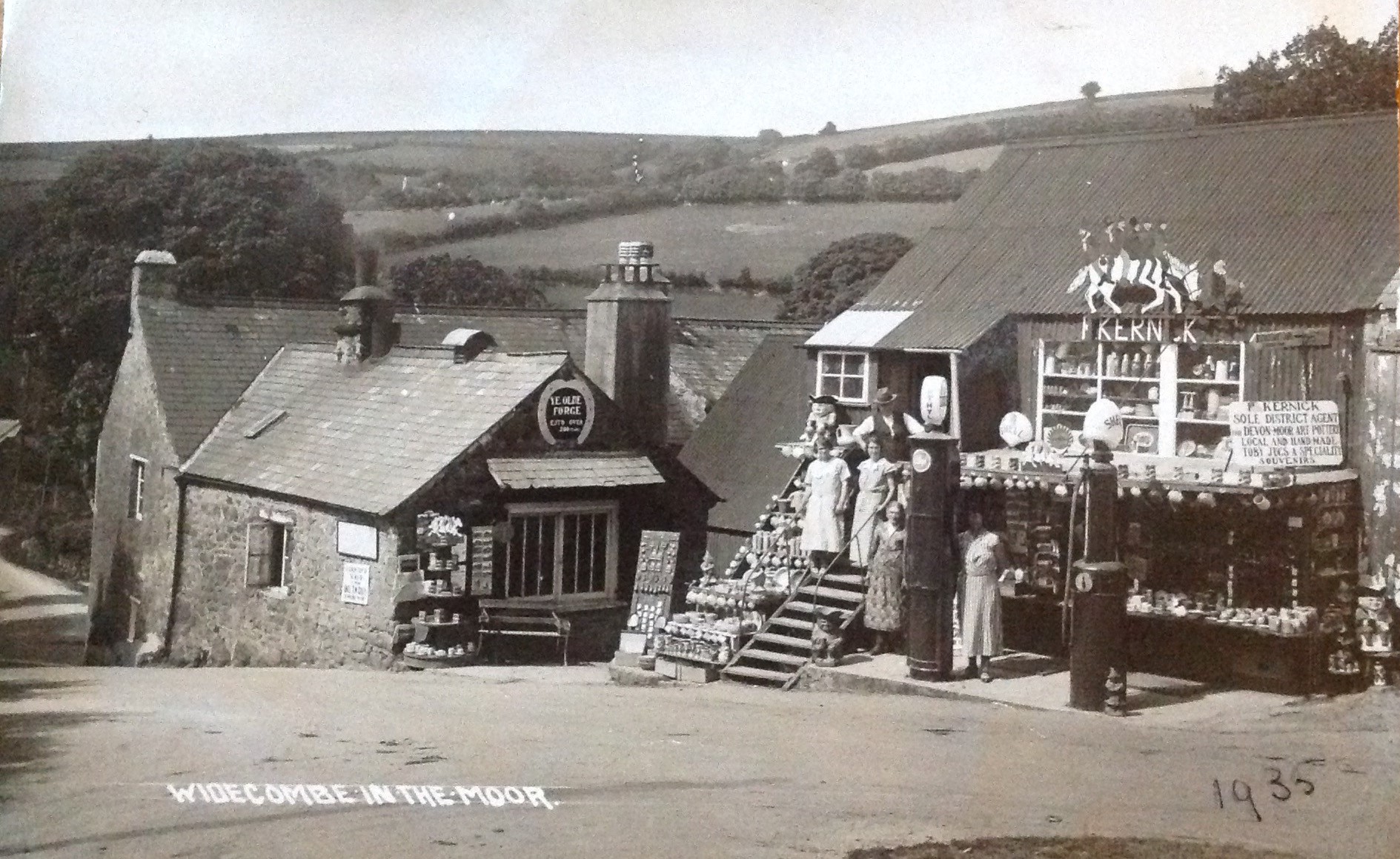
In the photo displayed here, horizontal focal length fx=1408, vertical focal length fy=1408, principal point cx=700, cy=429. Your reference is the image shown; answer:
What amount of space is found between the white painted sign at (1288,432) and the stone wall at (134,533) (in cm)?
562

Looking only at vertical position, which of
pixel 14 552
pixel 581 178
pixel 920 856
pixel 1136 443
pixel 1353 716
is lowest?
pixel 920 856

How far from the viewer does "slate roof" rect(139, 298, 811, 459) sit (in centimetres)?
764

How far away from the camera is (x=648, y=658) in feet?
27.6

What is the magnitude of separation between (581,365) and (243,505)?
2.30 metres

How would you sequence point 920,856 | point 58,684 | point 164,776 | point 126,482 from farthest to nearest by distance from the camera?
point 126,482
point 58,684
point 164,776
point 920,856

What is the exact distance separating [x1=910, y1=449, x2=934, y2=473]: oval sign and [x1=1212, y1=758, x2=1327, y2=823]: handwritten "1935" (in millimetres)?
2171

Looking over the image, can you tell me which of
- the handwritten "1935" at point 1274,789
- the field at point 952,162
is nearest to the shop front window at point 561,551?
the field at point 952,162

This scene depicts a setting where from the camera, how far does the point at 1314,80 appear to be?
638 cm

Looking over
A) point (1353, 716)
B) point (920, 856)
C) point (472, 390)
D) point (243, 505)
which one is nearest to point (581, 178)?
point (472, 390)

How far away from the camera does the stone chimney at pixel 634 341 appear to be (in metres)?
7.52

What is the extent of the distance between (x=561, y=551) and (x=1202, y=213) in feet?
13.9

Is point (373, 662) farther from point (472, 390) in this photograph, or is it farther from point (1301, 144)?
point (1301, 144)

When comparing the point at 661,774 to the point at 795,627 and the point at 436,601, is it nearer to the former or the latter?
the point at 795,627

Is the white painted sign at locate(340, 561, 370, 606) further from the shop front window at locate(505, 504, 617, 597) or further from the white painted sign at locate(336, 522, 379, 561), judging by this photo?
the shop front window at locate(505, 504, 617, 597)
